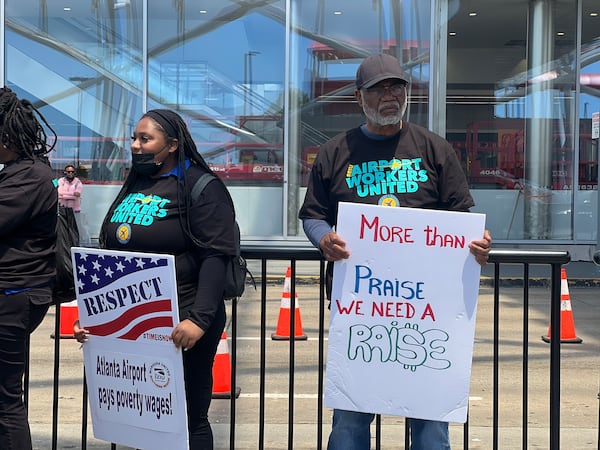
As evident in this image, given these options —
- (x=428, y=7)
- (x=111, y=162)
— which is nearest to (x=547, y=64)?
(x=428, y=7)

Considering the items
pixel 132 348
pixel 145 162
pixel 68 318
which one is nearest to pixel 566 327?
pixel 68 318

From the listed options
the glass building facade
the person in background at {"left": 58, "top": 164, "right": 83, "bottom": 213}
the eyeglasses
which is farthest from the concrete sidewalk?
the glass building facade

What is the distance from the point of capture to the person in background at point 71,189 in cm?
1622

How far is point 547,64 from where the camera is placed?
17.4m

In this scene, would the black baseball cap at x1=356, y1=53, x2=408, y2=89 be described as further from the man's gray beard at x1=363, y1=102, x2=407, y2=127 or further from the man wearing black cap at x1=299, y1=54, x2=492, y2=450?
the man's gray beard at x1=363, y1=102, x2=407, y2=127

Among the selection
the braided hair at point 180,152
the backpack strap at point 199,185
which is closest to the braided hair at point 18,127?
the braided hair at point 180,152

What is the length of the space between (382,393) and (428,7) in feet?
47.4

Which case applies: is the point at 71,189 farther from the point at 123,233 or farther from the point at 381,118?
the point at 381,118

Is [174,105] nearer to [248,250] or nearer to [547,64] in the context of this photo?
[547,64]

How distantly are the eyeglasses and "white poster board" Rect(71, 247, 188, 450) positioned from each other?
3.56 feet

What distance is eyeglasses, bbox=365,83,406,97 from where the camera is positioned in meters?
3.63

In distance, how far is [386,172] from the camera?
3.68 m

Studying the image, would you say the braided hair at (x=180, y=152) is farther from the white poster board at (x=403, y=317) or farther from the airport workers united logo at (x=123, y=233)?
the white poster board at (x=403, y=317)

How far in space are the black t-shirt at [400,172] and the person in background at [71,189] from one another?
517 inches
